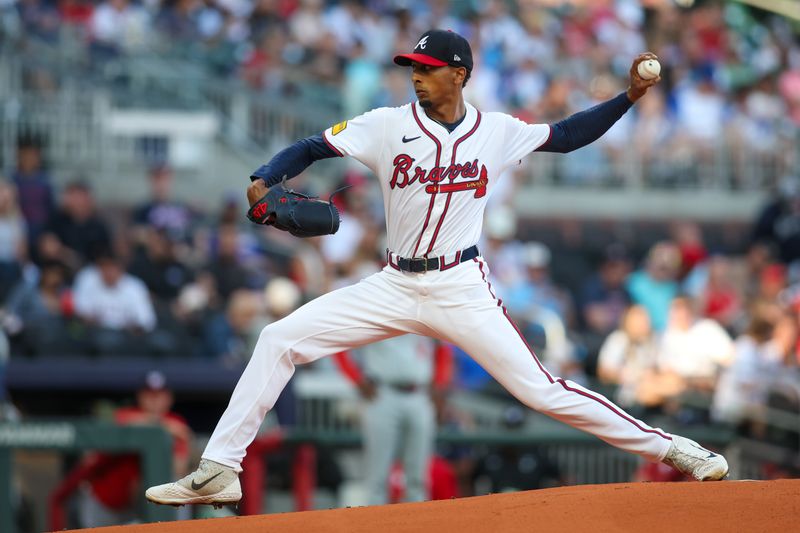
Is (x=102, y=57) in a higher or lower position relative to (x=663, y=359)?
higher

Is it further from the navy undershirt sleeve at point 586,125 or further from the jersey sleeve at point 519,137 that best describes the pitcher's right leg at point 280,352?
the navy undershirt sleeve at point 586,125

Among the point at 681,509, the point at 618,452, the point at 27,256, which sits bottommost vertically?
the point at 618,452

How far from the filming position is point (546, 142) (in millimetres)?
5906

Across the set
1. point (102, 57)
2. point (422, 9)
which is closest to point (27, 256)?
point (102, 57)

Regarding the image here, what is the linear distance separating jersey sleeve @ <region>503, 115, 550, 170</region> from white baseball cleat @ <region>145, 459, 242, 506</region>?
1851 millimetres

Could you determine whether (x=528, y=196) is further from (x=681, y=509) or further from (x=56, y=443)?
(x=681, y=509)

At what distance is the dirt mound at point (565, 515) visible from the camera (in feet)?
18.0

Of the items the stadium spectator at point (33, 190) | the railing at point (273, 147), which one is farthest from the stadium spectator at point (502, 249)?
the stadium spectator at point (33, 190)

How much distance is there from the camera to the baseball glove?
217 inches

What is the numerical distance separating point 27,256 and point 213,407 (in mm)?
2397

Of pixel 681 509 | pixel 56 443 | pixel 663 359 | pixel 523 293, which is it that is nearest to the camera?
pixel 681 509

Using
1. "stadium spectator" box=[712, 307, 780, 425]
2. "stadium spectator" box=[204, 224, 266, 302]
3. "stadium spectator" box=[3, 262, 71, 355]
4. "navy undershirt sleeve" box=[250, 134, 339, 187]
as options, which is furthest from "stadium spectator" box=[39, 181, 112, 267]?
"navy undershirt sleeve" box=[250, 134, 339, 187]

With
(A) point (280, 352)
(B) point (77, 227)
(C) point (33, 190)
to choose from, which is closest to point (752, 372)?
(A) point (280, 352)

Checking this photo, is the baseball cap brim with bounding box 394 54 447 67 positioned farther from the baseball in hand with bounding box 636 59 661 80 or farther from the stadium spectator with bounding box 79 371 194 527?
the stadium spectator with bounding box 79 371 194 527
